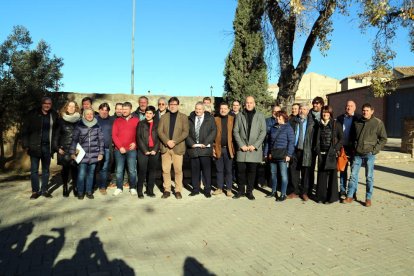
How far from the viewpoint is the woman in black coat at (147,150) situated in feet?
25.6

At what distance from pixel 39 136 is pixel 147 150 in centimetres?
213

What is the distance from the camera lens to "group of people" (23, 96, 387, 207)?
24.4 feet

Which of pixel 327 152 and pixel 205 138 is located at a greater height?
pixel 205 138

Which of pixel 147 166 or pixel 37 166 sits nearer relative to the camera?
pixel 37 166

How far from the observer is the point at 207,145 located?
25.9ft

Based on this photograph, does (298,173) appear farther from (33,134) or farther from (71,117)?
(33,134)

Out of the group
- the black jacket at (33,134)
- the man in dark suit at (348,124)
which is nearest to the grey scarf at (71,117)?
the black jacket at (33,134)

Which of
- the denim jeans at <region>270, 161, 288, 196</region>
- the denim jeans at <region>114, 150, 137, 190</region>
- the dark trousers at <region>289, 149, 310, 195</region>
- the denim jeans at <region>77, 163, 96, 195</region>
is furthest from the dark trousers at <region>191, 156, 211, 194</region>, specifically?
the denim jeans at <region>77, 163, 96, 195</region>

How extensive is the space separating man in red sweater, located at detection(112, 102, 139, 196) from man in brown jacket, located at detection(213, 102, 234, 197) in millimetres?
1765

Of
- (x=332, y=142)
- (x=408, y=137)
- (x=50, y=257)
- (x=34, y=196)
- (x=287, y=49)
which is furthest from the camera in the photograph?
(x=408, y=137)

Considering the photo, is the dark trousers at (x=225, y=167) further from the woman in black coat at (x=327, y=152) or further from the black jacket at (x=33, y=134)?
the black jacket at (x=33, y=134)

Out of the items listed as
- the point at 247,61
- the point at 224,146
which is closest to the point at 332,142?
the point at 224,146

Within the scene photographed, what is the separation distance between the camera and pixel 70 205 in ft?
23.1

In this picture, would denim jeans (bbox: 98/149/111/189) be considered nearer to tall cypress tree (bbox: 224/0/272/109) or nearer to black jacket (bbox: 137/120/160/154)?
black jacket (bbox: 137/120/160/154)
